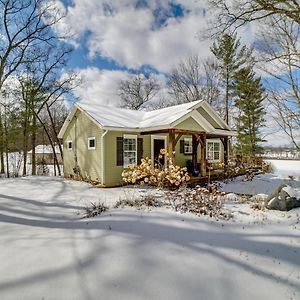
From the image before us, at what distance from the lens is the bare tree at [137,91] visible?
33938mm

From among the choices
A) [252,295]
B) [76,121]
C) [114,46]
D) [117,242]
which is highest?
[114,46]

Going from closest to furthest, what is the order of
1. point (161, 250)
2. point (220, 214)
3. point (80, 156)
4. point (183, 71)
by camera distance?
point (161, 250)
point (220, 214)
point (80, 156)
point (183, 71)

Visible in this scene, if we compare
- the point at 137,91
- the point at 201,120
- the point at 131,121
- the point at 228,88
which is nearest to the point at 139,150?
the point at 131,121

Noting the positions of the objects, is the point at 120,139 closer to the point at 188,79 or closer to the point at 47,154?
the point at 188,79

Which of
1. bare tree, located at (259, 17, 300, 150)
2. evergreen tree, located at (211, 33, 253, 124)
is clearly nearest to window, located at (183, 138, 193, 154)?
bare tree, located at (259, 17, 300, 150)

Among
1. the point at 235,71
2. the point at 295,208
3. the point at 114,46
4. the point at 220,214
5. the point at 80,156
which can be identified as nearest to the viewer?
the point at 220,214

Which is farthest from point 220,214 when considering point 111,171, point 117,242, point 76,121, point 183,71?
point 183,71

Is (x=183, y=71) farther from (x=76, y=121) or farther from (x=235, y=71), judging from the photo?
(x=76, y=121)

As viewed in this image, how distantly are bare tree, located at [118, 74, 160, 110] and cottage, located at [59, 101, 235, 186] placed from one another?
18621 millimetres

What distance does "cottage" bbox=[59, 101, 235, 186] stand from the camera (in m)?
11.7

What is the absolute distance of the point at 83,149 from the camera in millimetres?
13703

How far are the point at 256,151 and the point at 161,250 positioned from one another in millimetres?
24994

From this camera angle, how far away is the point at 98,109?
14070 millimetres

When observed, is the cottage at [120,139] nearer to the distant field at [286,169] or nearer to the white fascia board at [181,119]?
the white fascia board at [181,119]
